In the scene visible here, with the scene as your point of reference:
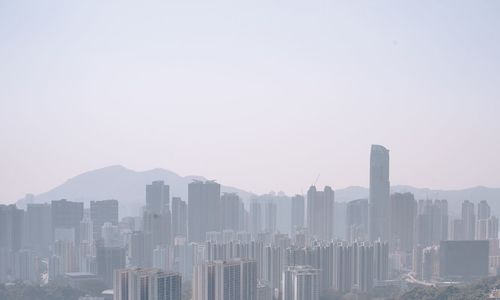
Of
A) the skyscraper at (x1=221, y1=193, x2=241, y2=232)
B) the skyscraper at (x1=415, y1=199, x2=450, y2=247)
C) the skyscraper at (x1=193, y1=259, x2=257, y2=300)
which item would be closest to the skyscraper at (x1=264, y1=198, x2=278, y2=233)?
the skyscraper at (x1=221, y1=193, x2=241, y2=232)

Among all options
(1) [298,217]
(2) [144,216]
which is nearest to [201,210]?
(2) [144,216]

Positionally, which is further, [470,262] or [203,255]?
[470,262]

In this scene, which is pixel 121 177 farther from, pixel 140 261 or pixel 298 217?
pixel 140 261

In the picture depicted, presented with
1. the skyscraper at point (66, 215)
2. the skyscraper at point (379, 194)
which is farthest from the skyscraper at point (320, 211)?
the skyscraper at point (66, 215)

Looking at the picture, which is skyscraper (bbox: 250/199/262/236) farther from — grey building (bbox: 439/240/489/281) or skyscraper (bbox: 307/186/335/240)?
grey building (bbox: 439/240/489/281)

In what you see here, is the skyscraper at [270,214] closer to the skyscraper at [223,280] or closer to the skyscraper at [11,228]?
the skyscraper at [11,228]
